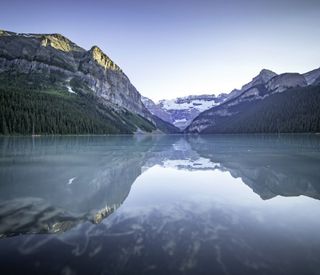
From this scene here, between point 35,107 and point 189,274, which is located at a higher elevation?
point 35,107

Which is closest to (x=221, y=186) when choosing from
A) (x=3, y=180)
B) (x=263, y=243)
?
(x=263, y=243)

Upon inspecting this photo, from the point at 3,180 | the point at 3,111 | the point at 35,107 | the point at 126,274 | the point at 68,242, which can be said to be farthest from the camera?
the point at 35,107

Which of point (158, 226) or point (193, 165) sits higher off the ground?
point (158, 226)

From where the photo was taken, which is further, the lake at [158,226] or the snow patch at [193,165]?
the snow patch at [193,165]

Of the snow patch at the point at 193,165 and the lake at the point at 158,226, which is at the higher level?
the lake at the point at 158,226

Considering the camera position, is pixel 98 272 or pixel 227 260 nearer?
pixel 98 272

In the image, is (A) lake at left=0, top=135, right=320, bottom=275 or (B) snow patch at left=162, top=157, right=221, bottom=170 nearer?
(A) lake at left=0, top=135, right=320, bottom=275

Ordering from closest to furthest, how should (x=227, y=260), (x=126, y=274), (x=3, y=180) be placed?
1. (x=126, y=274)
2. (x=227, y=260)
3. (x=3, y=180)

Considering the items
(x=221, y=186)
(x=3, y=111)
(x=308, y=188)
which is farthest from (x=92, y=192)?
(x=3, y=111)

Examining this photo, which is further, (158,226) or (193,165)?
(193,165)

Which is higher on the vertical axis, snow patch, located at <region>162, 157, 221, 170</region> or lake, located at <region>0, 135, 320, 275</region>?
lake, located at <region>0, 135, 320, 275</region>

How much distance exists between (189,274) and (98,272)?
2.58m

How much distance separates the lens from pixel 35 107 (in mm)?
148250

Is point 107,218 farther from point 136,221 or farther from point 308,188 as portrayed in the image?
point 308,188
